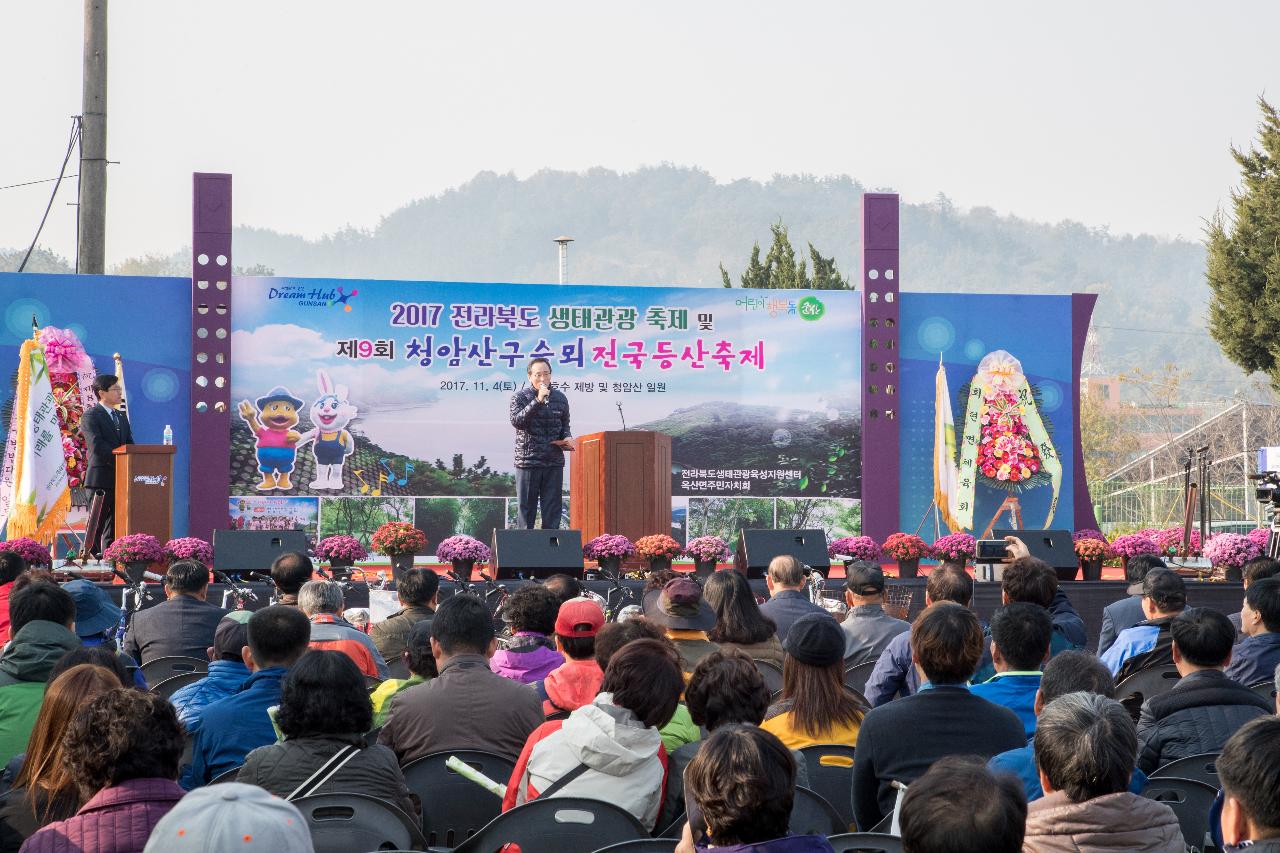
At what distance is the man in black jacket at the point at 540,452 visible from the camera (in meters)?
13.0

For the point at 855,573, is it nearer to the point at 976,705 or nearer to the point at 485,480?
the point at 976,705

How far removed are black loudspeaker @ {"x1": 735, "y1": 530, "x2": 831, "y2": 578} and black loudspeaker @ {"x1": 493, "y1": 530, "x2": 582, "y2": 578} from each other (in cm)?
131

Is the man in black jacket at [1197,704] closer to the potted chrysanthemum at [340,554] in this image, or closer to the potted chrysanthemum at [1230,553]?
the potted chrysanthemum at [1230,553]

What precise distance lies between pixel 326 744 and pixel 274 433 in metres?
11.0

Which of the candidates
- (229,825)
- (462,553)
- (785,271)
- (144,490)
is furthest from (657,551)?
(785,271)

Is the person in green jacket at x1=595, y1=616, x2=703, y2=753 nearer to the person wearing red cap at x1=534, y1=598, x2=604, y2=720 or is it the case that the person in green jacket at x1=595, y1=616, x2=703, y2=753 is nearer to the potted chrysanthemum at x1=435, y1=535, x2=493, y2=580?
the person wearing red cap at x1=534, y1=598, x2=604, y2=720

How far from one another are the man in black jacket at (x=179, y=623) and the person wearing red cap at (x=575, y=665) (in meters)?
2.55

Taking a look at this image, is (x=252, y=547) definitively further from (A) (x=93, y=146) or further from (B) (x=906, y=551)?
(A) (x=93, y=146)

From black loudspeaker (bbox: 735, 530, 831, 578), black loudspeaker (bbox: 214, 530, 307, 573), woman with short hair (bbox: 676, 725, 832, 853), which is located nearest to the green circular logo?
black loudspeaker (bbox: 735, 530, 831, 578)

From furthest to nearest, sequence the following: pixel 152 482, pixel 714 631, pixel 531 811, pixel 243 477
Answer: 1. pixel 243 477
2. pixel 152 482
3. pixel 714 631
4. pixel 531 811

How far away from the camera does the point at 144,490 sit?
1188 centimetres

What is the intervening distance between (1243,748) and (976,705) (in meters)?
1.22

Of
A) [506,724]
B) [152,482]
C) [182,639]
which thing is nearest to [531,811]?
[506,724]

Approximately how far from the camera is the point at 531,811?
309 centimetres
